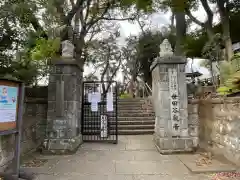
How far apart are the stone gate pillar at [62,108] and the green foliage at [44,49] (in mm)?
303

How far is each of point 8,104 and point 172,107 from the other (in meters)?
3.64

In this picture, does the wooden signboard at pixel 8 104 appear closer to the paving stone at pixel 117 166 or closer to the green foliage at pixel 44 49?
the paving stone at pixel 117 166

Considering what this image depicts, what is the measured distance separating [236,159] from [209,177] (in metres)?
0.78

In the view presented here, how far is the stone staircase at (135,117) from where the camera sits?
742 cm

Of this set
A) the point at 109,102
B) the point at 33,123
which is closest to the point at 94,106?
the point at 109,102

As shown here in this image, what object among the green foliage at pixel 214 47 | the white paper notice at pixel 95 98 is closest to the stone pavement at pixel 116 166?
the white paper notice at pixel 95 98

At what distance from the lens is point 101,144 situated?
5.74 metres

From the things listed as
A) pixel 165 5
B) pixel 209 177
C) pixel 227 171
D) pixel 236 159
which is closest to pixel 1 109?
pixel 209 177

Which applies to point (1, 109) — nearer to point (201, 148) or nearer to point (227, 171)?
point (227, 171)

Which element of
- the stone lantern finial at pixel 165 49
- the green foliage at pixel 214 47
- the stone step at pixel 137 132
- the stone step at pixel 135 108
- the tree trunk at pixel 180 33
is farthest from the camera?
the tree trunk at pixel 180 33

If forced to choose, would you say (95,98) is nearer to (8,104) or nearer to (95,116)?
(95,116)

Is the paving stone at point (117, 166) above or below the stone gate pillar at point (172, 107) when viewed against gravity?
below

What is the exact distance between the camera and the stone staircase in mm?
7416

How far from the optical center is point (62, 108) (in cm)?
476
